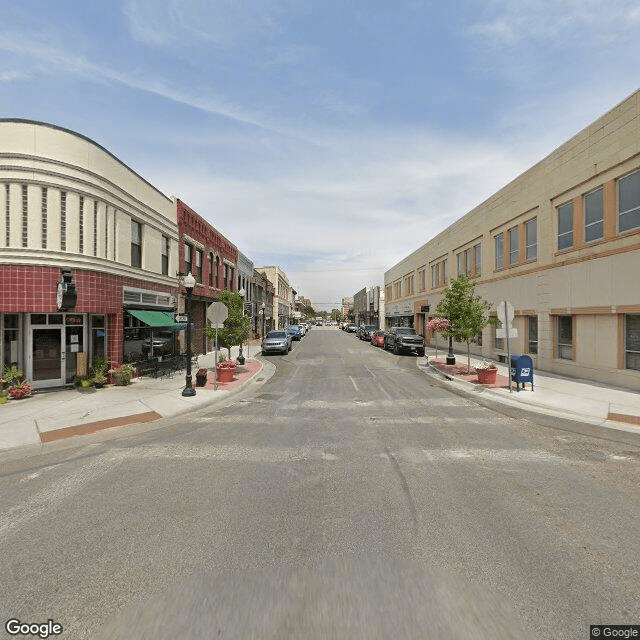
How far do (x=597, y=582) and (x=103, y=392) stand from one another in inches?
532

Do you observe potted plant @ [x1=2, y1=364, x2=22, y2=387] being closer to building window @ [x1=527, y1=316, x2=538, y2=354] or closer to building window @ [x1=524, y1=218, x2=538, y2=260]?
building window @ [x1=527, y1=316, x2=538, y2=354]

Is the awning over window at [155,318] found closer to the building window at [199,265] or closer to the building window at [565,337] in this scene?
the building window at [199,265]

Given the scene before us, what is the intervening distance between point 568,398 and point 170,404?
12.6m

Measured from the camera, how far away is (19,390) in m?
10.8

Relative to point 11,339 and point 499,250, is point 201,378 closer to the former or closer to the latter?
point 11,339

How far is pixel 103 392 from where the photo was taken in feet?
39.6

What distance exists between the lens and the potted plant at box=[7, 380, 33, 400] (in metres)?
10.8

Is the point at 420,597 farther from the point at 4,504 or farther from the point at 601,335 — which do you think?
the point at 601,335

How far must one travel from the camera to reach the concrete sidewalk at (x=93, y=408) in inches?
312

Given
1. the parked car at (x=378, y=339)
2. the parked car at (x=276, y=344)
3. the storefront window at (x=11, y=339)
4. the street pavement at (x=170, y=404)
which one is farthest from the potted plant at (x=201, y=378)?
the parked car at (x=378, y=339)

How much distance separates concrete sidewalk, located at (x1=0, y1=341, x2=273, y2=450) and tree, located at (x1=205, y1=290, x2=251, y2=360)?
254 cm

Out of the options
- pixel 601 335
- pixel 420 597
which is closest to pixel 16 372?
pixel 420 597

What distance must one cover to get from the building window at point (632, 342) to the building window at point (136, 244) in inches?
787

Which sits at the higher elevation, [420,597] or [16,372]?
[16,372]
